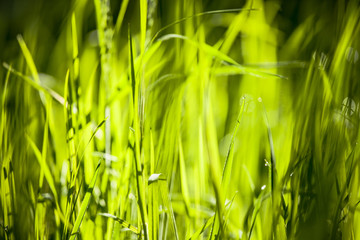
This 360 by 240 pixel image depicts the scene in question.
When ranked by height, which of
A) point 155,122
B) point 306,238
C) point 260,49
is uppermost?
point 260,49

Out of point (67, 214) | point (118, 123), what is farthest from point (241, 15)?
point (67, 214)

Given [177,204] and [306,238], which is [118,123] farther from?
[306,238]

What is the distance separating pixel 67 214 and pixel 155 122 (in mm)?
214

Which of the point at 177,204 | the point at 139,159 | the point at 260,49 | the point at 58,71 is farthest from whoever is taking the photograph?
the point at 58,71

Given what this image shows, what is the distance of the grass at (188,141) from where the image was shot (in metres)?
0.40

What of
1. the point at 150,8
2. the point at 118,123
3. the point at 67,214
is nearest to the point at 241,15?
the point at 150,8

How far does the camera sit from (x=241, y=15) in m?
0.52

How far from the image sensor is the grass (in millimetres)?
399

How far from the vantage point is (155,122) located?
1.87ft

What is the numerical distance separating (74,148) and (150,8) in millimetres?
198

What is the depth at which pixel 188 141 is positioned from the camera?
0.60 metres

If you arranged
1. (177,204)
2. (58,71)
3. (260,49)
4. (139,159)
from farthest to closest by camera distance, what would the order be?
1. (58,71)
2. (260,49)
3. (177,204)
4. (139,159)

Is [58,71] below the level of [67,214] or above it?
above

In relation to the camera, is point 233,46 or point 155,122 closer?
point 155,122
